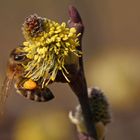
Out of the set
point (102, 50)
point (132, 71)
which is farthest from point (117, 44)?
point (132, 71)

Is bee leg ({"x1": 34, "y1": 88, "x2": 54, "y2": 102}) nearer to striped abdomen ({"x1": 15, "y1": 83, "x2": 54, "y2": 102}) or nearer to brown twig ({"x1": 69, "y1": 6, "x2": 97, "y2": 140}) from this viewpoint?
striped abdomen ({"x1": 15, "y1": 83, "x2": 54, "y2": 102})

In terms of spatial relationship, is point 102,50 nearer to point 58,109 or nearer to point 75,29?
point 58,109

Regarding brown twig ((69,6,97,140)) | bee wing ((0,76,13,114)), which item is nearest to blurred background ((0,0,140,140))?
bee wing ((0,76,13,114))

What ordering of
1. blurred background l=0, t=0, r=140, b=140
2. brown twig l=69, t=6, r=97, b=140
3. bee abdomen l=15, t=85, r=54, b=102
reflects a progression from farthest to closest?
blurred background l=0, t=0, r=140, b=140 < bee abdomen l=15, t=85, r=54, b=102 < brown twig l=69, t=6, r=97, b=140

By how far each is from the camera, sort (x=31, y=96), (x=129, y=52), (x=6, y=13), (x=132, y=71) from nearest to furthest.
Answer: (x=31, y=96) < (x=132, y=71) < (x=129, y=52) < (x=6, y=13)

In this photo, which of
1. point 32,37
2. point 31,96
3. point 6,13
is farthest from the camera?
point 6,13

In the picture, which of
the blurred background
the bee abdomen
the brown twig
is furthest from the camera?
the blurred background

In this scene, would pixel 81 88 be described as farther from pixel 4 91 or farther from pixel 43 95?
pixel 4 91
